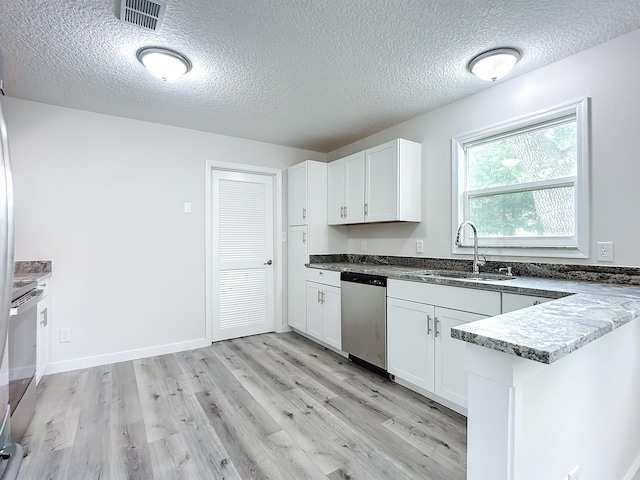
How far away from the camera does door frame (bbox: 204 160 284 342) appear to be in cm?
367

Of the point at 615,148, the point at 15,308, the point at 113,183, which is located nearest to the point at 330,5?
the point at 615,148

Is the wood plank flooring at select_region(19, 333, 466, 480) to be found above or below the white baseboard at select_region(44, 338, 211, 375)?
below

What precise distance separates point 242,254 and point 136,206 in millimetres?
1259

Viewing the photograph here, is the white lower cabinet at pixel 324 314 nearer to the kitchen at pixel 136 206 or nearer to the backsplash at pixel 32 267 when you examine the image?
the kitchen at pixel 136 206

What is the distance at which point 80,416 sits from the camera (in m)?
2.19

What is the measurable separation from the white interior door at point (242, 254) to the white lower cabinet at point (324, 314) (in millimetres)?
699

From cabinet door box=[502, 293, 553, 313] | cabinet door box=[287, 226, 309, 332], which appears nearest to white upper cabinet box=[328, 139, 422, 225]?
cabinet door box=[287, 226, 309, 332]

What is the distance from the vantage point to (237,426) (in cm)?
206

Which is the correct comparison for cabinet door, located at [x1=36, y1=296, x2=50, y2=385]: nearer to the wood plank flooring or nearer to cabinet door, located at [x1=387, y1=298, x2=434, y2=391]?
the wood plank flooring

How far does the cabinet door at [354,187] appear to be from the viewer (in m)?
3.53

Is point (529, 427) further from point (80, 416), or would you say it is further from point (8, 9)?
point (8, 9)

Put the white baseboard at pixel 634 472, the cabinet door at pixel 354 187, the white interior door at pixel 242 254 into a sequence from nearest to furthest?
the white baseboard at pixel 634 472 → the cabinet door at pixel 354 187 → the white interior door at pixel 242 254

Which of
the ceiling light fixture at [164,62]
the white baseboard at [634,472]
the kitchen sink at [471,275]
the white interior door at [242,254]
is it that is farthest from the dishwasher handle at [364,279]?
the ceiling light fixture at [164,62]

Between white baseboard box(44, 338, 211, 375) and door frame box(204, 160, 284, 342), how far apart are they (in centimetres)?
20
